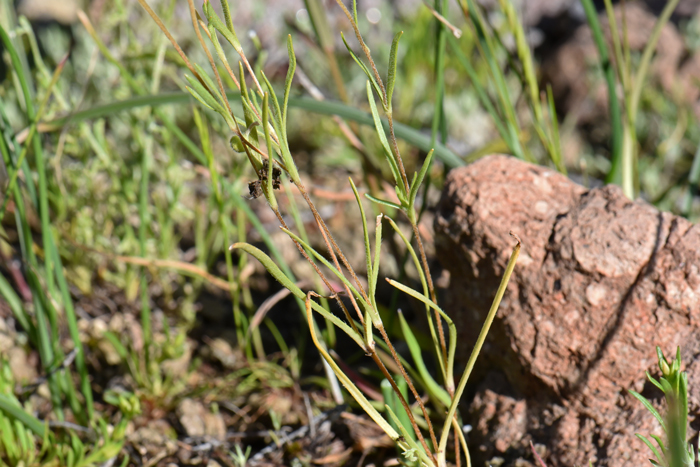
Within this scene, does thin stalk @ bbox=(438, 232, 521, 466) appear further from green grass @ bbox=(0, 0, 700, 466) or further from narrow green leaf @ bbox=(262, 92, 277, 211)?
narrow green leaf @ bbox=(262, 92, 277, 211)

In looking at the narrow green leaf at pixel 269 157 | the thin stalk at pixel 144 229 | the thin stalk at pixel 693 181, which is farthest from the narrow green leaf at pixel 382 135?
the thin stalk at pixel 693 181

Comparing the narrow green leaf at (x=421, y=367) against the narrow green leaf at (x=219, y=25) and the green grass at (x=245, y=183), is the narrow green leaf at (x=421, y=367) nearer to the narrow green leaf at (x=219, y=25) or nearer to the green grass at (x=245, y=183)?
the green grass at (x=245, y=183)

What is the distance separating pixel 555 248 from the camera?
1104 mm

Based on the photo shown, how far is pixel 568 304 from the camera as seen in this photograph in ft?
3.54

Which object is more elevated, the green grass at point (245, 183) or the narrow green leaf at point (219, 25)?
the narrow green leaf at point (219, 25)

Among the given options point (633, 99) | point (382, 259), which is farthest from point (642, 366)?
point (382, 259)

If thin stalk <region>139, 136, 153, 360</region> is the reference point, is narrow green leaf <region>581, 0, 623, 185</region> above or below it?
above

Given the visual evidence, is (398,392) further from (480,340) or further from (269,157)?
(269,157)

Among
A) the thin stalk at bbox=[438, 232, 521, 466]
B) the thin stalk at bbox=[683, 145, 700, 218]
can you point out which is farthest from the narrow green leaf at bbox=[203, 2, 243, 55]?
the thin stalk at bbox=[683, 145, 700, 218]

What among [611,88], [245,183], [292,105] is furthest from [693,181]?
[245,183]

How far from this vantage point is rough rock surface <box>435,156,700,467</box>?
1.02 metres

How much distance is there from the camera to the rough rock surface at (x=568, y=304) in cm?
102

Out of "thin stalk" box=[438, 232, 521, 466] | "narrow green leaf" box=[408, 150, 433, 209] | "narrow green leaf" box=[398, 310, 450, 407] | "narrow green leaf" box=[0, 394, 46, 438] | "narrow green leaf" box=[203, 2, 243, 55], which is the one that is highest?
"narrow green leaf" box=[203, 2, 243, 55]

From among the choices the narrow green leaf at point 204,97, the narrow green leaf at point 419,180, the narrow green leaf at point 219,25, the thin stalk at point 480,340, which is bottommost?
the thin stalk at point 480,340
